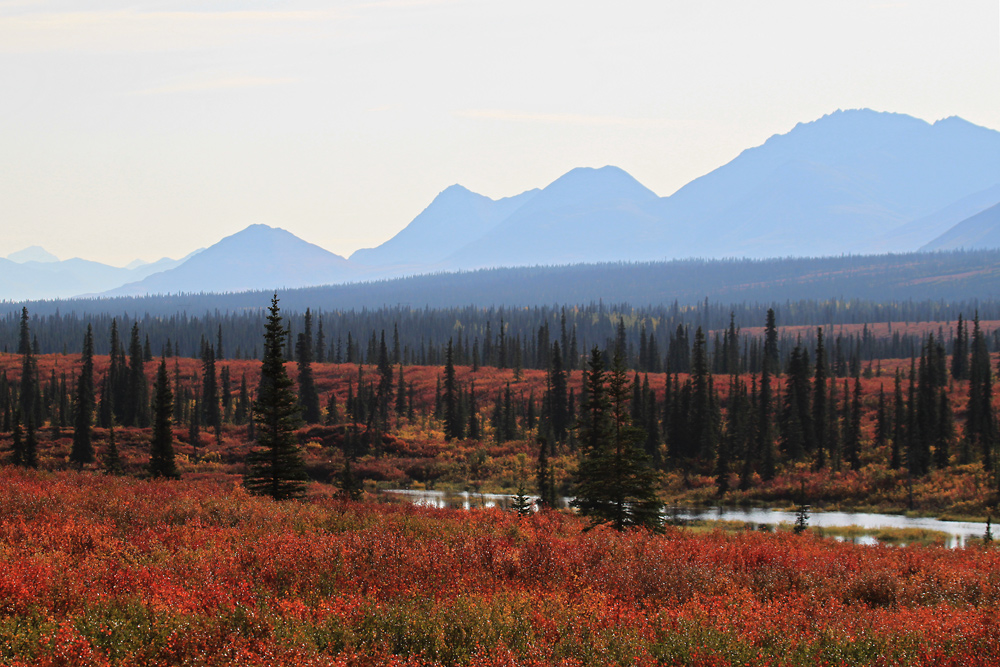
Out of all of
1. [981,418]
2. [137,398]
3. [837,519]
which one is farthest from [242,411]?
[981,418]

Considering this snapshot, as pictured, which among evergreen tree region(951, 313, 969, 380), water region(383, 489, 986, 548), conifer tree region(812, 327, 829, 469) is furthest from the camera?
evergreen tree region(951, 313, 969, 380)

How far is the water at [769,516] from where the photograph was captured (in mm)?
55344

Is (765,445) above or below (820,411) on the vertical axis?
below

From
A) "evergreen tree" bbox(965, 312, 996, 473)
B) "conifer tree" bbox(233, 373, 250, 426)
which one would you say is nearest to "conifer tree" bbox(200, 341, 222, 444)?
"conifer tree" bbox(233, 373, 250, 426)

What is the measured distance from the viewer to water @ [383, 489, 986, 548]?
5534cm

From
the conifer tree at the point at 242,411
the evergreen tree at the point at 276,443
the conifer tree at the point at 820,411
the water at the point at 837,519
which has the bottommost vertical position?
the water at the point at 837,519

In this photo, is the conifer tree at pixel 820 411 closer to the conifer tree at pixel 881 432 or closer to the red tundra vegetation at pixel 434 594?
the conifer tree at pixel 881 432

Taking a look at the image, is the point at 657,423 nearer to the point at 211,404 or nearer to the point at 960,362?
the point at 960,362

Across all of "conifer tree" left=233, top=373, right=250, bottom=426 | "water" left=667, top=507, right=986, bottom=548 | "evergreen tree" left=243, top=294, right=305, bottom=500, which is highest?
"evergreen tree" left=243, top=294, right=305, bottom=500

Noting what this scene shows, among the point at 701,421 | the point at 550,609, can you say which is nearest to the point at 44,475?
the point at 550,609

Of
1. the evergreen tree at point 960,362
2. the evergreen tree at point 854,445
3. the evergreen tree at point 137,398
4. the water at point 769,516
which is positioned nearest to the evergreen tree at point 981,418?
the evergreen tree at point 854,445

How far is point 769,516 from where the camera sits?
62.3 meters

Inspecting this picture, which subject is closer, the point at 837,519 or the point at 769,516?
the point at 837,519

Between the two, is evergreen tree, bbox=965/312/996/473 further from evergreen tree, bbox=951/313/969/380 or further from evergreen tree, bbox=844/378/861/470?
evergreen tree, bbox=951/313/969/380
